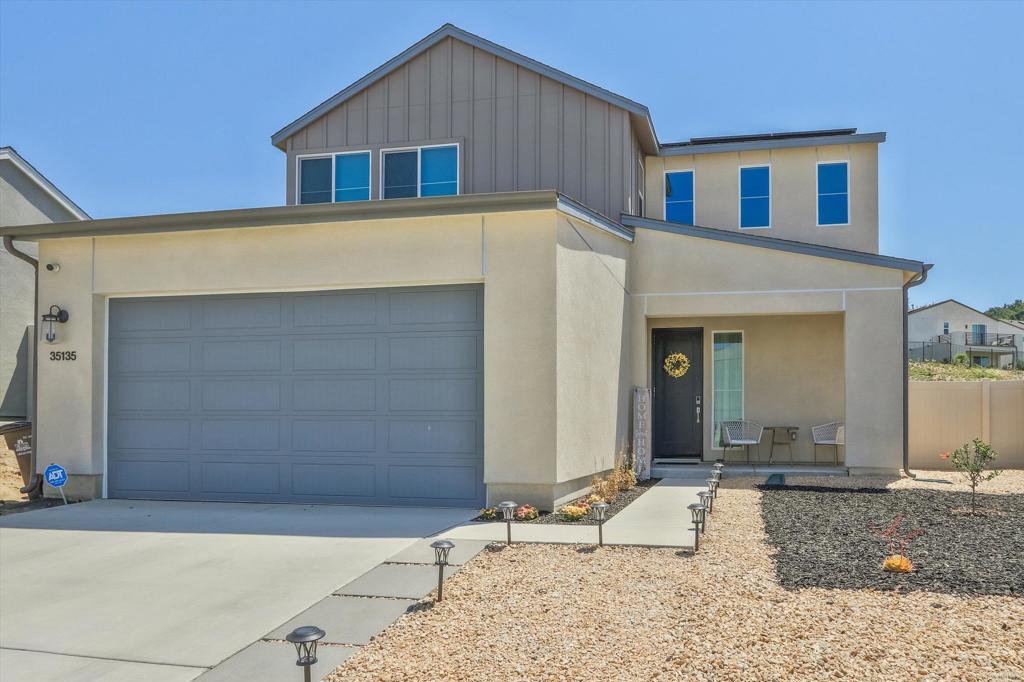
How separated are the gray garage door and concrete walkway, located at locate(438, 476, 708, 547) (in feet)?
4.60

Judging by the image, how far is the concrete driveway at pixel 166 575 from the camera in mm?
4688

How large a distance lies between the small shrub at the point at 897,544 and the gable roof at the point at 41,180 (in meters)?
17.4

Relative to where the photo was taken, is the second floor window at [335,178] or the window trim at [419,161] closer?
the window trim at [419,161]

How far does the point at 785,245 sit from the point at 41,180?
617 inches

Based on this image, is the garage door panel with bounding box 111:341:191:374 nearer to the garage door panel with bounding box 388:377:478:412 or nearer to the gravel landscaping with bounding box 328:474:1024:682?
the garage door panel with bounding box 388:377:478:412

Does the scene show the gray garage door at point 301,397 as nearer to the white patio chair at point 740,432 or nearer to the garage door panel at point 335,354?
the garage door panel at point 335,354

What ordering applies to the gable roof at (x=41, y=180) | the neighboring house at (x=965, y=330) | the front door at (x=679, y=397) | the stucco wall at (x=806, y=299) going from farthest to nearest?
the neighboring house at (x=965, y=330) < the gable roof at (x=41, y=180) < the front door at (x=679, y=397) < the stucco wall at (x=806, y=299)

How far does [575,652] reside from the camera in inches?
175

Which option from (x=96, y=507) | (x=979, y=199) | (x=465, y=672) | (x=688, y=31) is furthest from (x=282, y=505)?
(x=979, y=199)

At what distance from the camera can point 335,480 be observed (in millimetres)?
9766

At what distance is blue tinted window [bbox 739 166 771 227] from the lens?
47.2ft

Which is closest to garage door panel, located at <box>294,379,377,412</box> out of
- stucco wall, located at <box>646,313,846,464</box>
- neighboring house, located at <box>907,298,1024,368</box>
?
stucco wall, located at <box>646,313,846,464</box>

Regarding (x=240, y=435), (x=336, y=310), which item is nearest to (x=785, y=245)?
(x=336, y=310)

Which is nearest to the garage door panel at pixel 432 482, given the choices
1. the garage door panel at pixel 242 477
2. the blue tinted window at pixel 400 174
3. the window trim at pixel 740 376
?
the garage door panel at pixel 242 477
